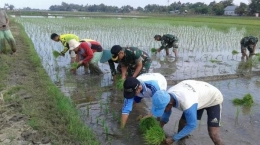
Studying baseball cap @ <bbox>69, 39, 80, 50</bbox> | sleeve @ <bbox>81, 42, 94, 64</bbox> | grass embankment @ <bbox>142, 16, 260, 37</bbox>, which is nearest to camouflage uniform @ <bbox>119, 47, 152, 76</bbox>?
sleeve @ <bbox>81, 42, 94, 64</bbox>

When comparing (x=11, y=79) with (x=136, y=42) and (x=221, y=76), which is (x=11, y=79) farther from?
(x=136, y=42)

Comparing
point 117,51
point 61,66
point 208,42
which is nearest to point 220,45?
point 208,42

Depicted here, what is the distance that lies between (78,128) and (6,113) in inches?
50.4

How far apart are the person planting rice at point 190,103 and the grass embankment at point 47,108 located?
39.7 inches

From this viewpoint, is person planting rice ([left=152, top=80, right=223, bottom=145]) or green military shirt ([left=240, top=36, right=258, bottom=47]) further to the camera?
green military shirt ([left=240, top=36, right=258, bottom=47])

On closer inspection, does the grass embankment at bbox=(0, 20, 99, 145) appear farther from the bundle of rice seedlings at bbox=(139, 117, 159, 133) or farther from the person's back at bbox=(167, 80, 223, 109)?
the person's back at bbox=(167, 80, 223, 109)

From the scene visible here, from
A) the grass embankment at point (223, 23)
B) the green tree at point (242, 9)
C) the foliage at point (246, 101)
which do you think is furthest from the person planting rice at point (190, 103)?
the green tree at point (242, 9)

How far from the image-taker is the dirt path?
3420 mm

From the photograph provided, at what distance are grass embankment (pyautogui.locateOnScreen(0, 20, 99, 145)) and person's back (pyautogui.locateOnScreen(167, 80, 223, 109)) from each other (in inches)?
46.6

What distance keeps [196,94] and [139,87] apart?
0.65 m

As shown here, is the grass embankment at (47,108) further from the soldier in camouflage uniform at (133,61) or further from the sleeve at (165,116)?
the soldier in camouflage uniform at (133,61)

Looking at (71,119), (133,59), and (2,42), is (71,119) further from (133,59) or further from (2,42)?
(2,42)

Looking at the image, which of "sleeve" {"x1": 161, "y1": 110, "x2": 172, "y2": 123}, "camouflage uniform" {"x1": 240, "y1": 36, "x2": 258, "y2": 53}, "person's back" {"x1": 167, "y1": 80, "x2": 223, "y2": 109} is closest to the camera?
"person's back" {"x1": 167, "y1": 80, "x2": 223, "y2": 109}

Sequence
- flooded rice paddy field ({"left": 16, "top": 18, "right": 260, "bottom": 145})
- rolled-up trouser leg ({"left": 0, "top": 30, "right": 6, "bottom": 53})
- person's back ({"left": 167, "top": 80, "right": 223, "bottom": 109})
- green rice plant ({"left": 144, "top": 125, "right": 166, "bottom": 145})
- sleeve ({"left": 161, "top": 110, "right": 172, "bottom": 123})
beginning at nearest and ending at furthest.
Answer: person's back ({"left": 167, "top": 80, "right": 223, "bottom": 109}) → green rice plant ({"left": 144, "top": 125, "right": 166, "bottom": 145}) → sleeve ({"left": 161, "top": 110, "right": 172, "bottom": 123}) → flooded rice paddy field ({"left": 16, "top": 18, "right": 260, "bottom": 145}) → rolled-up trouser leg ({"left": 0, "top": 30, "right": 6, "bottom": 53})
